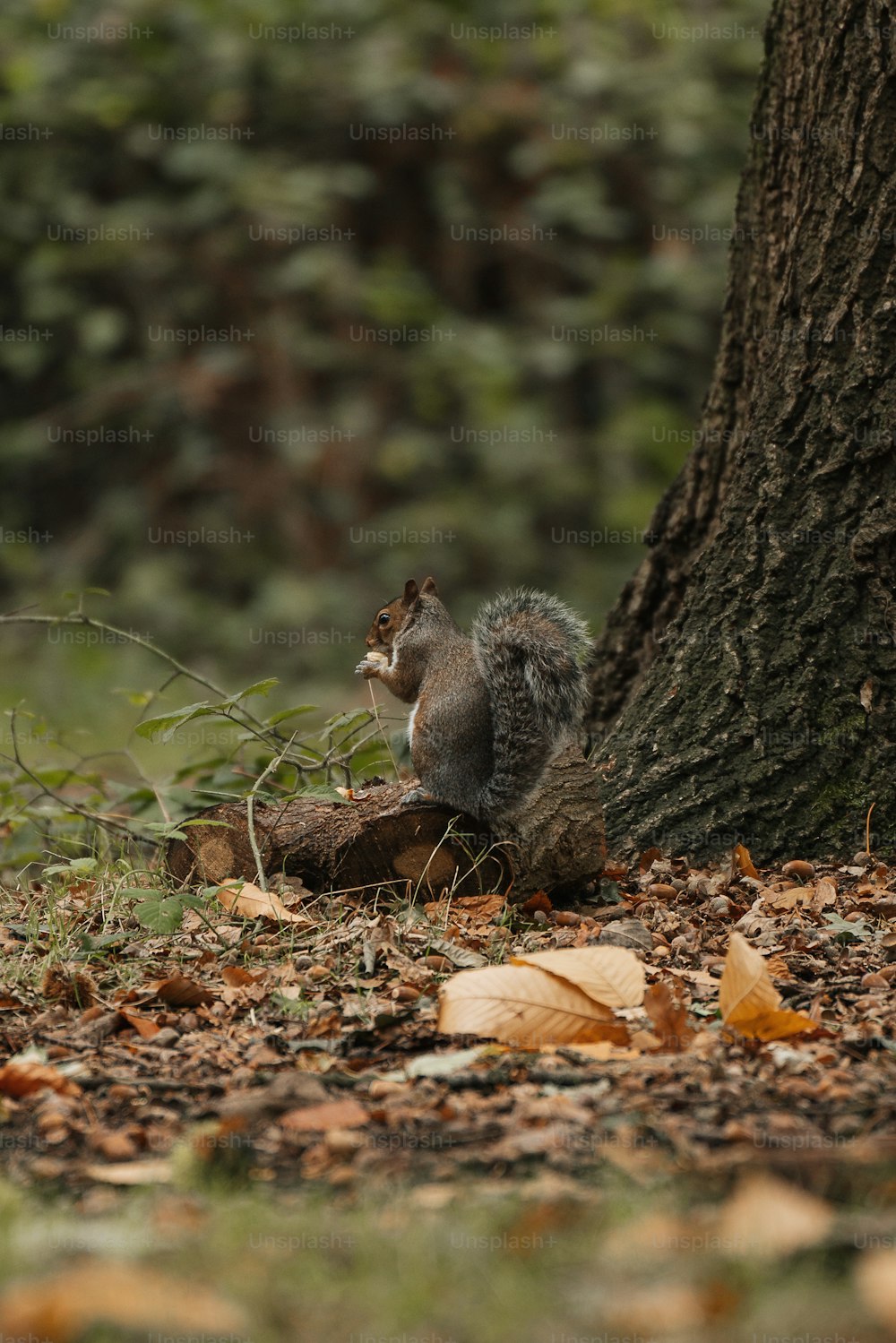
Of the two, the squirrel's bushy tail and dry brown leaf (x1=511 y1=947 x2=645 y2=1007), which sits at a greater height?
the squirrel's bushy tail

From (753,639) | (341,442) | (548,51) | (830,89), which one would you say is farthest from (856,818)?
(548,51)

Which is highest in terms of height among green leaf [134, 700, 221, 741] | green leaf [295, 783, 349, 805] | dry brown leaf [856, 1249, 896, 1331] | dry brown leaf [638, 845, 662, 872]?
green leaf [134, 700, 221, 741]

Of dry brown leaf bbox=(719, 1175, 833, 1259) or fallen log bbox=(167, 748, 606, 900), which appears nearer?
dry brown leaf bbox=(719, 1175, 833, 1259)

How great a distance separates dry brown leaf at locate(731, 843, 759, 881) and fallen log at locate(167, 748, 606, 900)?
13.6 inches

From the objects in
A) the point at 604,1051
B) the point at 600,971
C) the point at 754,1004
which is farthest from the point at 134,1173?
the point at 754,1004

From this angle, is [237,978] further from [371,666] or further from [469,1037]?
[371,666]

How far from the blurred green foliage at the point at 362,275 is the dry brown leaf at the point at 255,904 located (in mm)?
5028

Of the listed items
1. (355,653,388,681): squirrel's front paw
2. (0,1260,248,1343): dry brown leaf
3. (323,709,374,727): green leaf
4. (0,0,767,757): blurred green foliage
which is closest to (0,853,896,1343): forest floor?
(0,1260,248,1343): dry brown leaf

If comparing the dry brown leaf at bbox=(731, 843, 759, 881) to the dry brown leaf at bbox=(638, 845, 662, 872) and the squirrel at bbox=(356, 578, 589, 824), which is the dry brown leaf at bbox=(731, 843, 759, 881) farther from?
the squirrel at bbox=(356, 578, 589, 824)

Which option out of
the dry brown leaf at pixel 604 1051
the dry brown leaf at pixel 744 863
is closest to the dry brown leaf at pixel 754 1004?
the dry brown leaf at pixel 604 1051

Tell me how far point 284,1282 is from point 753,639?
2173 millimetres

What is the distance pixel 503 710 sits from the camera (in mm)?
3223

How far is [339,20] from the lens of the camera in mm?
8406

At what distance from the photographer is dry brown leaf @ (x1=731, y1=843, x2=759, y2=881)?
322 centimetres
